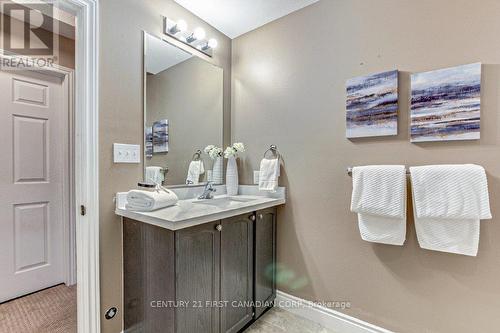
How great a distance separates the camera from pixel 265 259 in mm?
1771

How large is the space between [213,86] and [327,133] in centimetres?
113

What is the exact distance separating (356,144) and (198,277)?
1.28 meters

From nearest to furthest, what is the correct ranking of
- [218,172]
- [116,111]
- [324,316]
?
[116,111] → [324,316] → [218,172]

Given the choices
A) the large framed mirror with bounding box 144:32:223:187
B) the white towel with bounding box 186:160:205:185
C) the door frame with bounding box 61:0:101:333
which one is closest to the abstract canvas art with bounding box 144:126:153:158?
the large framed mirror with bounding box 144:32:223:187

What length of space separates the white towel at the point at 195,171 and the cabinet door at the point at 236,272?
2.14ft

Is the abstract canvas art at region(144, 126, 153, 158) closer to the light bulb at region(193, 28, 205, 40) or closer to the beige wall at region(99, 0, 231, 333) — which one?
the beige wall at region(99, 0, 231, 333)

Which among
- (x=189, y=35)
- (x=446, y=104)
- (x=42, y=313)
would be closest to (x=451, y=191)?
(x=446, y=104)

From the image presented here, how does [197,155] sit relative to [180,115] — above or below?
below

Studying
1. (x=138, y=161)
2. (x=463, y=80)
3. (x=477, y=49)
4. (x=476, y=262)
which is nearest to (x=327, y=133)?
(x=463, y=80)

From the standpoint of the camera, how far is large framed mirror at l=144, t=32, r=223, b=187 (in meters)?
1.63

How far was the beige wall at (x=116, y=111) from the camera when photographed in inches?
54.4

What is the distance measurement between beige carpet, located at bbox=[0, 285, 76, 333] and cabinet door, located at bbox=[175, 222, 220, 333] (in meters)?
1.05

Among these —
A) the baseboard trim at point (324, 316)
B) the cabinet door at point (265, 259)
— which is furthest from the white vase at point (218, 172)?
the baseboard trim at point (324, 316)

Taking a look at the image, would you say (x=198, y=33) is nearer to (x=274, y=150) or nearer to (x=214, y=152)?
(x=214, y=152)
